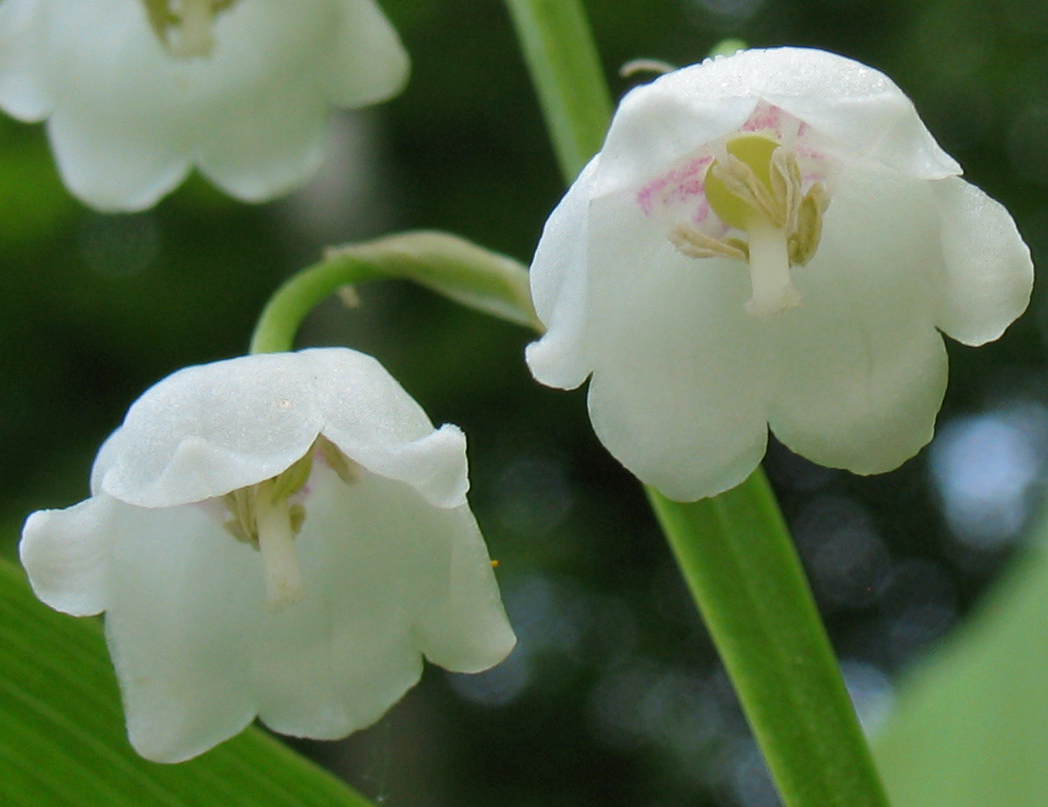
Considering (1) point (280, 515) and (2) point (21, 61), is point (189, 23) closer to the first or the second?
(2) point (21, 61)

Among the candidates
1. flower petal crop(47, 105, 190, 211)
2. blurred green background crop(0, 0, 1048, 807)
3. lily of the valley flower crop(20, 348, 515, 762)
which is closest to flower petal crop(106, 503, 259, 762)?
lily of the valley flower crop(20, 348, 515, 762)

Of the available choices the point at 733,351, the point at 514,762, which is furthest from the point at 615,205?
the point at 514,762

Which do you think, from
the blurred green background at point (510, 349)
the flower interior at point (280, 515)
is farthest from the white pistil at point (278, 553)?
the blurred green background at point (510, 349)

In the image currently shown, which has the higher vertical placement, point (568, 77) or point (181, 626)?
point (568, 77)

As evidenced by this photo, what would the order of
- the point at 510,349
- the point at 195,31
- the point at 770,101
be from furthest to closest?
the point at 510,349 < the point at 195,31 < the point at 770,101

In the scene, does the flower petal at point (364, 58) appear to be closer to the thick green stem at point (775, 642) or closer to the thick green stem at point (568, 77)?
the thick green stem at point (568, 77)

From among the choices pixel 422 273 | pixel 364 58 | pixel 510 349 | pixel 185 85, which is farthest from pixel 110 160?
pixel 510 349
